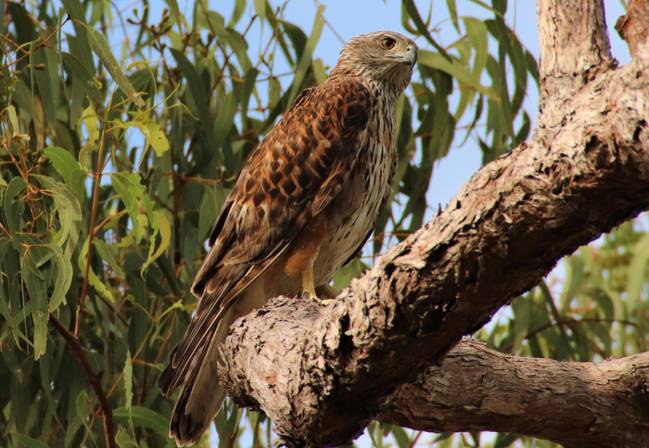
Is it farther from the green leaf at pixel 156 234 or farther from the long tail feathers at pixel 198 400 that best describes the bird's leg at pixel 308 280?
the green leaf at pixel 156 234

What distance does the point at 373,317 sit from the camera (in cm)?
200

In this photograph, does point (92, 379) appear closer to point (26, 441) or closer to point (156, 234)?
point (26, 441)

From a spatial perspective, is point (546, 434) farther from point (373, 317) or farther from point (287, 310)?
point (373, 317)

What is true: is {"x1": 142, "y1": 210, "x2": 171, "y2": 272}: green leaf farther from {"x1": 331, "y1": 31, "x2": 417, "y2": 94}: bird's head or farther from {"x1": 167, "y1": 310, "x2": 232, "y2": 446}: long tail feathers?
{"x1": 331, "y1": 31, "x2": 417, "y2": 94}: bird's head

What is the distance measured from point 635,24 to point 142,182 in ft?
7.22

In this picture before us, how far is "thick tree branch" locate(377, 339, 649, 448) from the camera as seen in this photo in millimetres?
2602

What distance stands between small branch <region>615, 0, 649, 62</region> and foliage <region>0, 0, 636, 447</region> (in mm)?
1266

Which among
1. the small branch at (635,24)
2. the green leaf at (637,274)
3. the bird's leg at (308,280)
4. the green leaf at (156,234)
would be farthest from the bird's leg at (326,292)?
the small branch at (635,24)

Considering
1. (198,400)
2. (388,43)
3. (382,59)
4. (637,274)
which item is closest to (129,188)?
(198,400)

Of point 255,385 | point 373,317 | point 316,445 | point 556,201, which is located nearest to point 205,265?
point 255,385

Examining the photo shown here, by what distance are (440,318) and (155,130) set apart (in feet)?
3.99

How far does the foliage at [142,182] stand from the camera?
2885mm

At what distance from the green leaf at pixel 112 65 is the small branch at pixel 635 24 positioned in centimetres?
125

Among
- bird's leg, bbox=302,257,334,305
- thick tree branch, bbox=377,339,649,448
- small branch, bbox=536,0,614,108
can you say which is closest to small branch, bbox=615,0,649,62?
small branch, bbox=536,0,614,108
